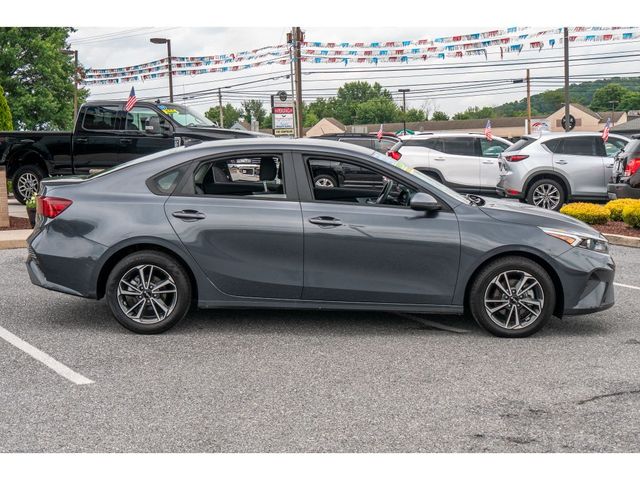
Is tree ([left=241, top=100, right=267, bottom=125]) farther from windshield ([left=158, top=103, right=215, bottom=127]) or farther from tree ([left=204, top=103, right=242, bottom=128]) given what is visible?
windshield ([left=158, top=103, right=215, bottom=127])

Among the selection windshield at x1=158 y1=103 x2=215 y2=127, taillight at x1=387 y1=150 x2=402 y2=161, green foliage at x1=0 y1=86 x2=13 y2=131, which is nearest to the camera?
windshield at x1=158 y1=103 x2=215 y2=127

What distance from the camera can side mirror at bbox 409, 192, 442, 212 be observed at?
6512mm

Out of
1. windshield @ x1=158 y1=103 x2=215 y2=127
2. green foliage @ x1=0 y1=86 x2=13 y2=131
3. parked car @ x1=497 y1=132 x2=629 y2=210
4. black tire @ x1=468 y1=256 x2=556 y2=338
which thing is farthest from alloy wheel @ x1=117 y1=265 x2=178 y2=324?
green foliage @ x1=0 y1=86 x2=13 y2=131

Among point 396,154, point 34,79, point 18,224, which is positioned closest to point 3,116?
point 18,224

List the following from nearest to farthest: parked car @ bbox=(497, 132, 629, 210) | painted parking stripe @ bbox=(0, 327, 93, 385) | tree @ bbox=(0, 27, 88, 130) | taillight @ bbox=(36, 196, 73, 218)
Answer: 1. painted parking stripe @ bbox=(0, 327, 93, 385)
2. taillight @ bbox=(36, 196, 73, 218)
3. parked car @ bbox=(497, 132, 629, 210)
4. tree @ bbox=(0, 27, 88, 130)

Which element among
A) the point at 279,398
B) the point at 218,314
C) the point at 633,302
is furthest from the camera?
the point at 633,302

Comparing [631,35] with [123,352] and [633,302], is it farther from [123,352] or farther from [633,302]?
[123,352]

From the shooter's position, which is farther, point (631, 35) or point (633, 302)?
point (631, 35)

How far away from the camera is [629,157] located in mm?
14047

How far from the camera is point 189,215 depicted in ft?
21.7

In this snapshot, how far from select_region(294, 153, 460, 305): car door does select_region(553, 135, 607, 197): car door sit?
10.9m

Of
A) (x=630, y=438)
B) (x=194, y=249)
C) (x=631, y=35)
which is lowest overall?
(x=630, y=438)

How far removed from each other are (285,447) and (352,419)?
1.91ft

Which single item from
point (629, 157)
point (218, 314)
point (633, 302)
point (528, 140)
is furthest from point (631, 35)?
point (218, 314)
